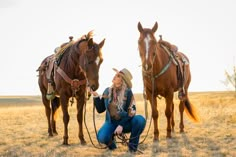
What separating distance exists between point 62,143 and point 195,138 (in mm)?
3195

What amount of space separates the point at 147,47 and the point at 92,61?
1244 millimetres

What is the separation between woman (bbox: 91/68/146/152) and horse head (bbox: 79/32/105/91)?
240mm

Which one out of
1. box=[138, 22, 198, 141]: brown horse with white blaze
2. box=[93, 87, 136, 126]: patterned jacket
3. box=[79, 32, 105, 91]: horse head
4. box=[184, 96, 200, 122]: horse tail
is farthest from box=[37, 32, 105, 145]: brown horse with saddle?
box=[184, 96, 200, 122]: horse tail

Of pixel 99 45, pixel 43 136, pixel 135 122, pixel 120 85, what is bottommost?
pixel 43 136

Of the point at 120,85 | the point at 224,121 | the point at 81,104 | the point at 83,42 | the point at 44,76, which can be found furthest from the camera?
the point at 224,121

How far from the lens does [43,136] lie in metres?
10.0

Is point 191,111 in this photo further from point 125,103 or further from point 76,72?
point 125,103

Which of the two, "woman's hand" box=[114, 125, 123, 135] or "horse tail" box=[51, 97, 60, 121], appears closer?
"woman's hand" box=[114, 125, 123, 135]

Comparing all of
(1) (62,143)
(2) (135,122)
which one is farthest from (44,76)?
(2) (135,122)

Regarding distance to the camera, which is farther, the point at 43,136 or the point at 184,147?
the point at 43,136

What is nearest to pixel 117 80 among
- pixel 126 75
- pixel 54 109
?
pixel 126 75

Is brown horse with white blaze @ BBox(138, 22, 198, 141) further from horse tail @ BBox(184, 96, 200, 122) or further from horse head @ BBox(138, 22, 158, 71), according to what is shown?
horse tail @ BBox(184, 96, 200, 122)

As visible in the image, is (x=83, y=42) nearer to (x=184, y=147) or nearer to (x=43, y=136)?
(x=184, y=147)

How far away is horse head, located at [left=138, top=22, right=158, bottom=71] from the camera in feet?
23.6
